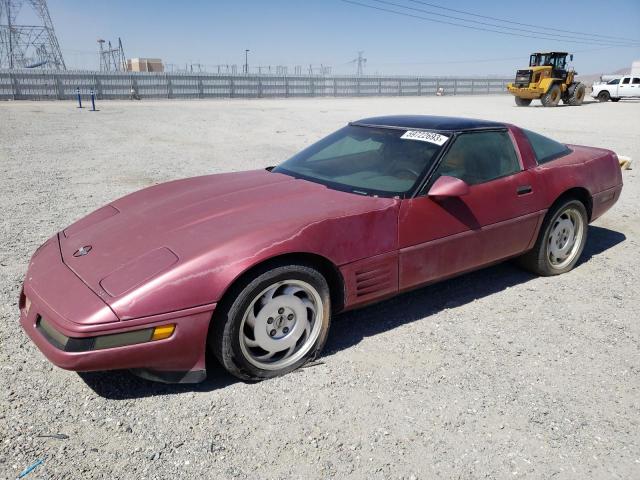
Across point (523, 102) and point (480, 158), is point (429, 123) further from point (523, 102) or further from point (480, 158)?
point (523, 102)

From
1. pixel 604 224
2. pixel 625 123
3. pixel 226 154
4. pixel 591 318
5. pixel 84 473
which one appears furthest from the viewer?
pixel 625 123

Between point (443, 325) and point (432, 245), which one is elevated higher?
point (432, 245)

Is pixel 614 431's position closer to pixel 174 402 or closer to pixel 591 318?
pixel 591 318

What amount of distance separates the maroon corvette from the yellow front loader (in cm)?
2226

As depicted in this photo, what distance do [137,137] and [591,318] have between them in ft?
40.3

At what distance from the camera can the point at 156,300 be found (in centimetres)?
235

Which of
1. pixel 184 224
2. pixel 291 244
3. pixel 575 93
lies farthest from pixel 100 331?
pixel 575 93

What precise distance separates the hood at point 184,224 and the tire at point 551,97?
78.6 feet

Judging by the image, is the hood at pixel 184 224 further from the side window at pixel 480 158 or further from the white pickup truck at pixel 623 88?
the white pickup truck at pixel 623 88

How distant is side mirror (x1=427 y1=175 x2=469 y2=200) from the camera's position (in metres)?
3.13

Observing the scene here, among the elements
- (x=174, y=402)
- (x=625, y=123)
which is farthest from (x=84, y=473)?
(x=625, y=123)

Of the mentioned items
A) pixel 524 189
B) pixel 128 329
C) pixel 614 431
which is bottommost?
pixel 614 431

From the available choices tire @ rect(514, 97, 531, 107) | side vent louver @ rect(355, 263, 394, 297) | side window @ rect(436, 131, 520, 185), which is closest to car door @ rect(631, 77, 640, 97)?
tire @ rect(514, 97, 531, 107)

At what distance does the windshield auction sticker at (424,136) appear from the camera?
3479mm
